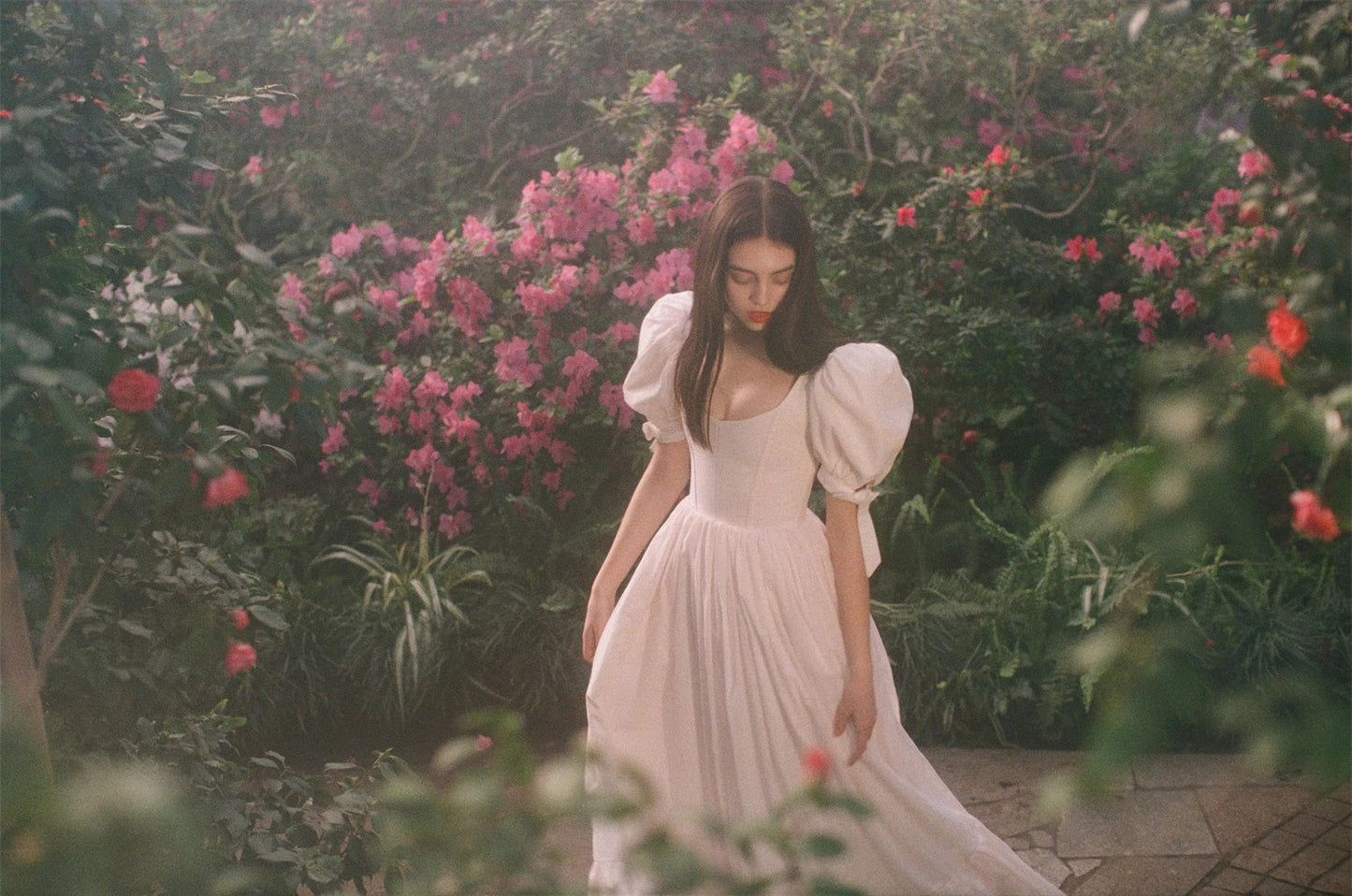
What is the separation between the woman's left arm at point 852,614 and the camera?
2.30 m

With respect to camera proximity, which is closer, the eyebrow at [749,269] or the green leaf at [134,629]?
the green leaf at [134,629]

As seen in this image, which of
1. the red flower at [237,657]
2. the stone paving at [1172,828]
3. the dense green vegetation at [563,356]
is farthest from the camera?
the stone paving at [1172,828]

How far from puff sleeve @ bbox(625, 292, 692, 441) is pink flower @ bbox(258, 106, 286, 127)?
3235 millimetres

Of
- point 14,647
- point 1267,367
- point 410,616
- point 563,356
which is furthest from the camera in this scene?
point 563,356

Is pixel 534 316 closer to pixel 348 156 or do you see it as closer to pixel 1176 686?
pixel 348 156

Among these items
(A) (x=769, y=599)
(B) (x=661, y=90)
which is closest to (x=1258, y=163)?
(A) (x=769, y=599)

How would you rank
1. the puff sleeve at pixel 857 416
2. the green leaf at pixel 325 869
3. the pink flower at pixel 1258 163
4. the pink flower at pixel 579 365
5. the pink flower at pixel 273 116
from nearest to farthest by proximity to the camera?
the pink flower at pixel 1258 163 → the green leaf at pixel 325 869 → the puff sleeve at pixel 857 416 → the pink flower at pixel 579 365 → the pink flower at pixel 273 116

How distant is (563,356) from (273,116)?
2.04 m

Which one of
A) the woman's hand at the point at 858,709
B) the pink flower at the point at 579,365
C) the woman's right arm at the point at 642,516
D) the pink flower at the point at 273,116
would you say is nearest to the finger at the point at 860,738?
the woman's hand at the point at 858,709

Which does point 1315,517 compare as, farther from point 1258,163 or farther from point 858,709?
point 858,709

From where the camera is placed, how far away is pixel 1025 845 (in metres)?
3.04

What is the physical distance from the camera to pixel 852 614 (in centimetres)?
231

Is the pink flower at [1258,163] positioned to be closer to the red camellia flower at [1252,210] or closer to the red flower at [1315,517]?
the red camellia flower at [1252,210]

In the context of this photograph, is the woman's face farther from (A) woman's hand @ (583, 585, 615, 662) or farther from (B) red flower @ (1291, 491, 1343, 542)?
(B) red flower @ (1291, 491, 1343, 542)
